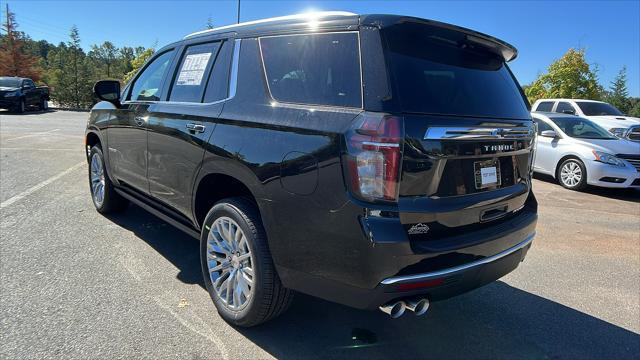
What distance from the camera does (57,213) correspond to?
5.17m

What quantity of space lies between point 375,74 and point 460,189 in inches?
31.1

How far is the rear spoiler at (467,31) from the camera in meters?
2.31

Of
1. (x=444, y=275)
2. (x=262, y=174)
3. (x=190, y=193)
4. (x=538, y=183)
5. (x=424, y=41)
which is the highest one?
(x=424, y=41)

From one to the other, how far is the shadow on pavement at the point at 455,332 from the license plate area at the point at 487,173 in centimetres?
111

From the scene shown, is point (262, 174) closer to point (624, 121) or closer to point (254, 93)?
point (254, 93)

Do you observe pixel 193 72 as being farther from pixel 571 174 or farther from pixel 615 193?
pixel 615 193

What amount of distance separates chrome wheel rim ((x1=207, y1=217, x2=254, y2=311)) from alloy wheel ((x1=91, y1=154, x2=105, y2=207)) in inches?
103

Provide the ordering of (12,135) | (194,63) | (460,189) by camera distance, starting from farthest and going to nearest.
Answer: (12,135), (194,63), (460,189)

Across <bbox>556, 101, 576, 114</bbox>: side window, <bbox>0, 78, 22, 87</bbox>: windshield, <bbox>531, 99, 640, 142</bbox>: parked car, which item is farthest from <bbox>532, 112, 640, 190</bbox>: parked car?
<bbox>0, 78, 22, 87</bbox>: windshield

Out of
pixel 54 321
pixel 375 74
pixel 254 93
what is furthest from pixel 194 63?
pixel 54 321

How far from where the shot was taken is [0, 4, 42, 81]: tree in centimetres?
3275

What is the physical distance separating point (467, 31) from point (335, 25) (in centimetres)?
83

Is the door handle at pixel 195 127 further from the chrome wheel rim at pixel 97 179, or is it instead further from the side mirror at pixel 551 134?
the side mirror at pixel 551 134

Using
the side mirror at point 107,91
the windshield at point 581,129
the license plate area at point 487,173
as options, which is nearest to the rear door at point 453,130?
the license plate area at point 487,173
